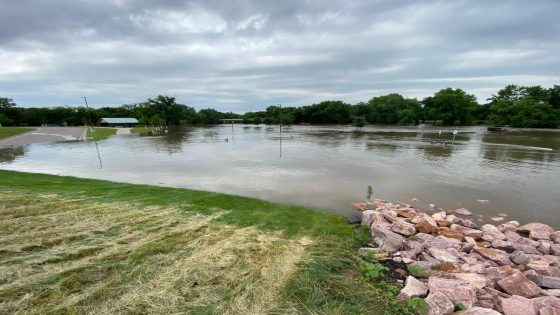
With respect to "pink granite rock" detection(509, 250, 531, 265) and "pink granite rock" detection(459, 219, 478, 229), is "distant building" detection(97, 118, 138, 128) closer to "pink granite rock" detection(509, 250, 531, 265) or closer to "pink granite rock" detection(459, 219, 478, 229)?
"pink granite rock" detection(459, 219, 478, 229)

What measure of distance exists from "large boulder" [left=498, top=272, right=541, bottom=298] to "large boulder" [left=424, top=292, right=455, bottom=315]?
47.8 inches

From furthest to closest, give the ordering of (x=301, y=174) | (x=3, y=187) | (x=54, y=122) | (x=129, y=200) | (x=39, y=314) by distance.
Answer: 1. (x=54, y=122)
2. (x=301, y=174)
3. (x=3, y=187)
4. (x=129, y=200)
5. (x=39, y=314)

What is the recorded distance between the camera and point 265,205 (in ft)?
29.3

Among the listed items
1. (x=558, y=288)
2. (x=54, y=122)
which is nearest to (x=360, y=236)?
(x=558, y=288)

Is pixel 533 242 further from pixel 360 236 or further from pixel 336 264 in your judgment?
pixel 336 264

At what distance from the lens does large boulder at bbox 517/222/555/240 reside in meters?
6.86

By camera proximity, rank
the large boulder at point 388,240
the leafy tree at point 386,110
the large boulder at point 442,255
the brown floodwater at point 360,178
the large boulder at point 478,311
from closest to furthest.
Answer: the large boulder at point 478,311
the large boulder at point 442,255
the large boulder at point 388,240
the brown floodwater at point 360,178
the leafy tree at point 386,110

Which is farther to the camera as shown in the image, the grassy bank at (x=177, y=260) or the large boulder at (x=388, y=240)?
the large boulder at (x=388, y=240)

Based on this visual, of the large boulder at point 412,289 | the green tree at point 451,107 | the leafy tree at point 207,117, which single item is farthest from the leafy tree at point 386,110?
the large boulder at point 412,289

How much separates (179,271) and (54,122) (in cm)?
9719

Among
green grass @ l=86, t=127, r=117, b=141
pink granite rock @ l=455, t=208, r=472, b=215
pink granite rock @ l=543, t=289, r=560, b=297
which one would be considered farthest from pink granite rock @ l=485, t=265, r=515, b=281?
green grass @ l=86, t=127, r=117, b=141

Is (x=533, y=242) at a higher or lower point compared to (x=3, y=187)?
lower

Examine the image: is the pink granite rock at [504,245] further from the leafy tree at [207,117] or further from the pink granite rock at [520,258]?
the leafy tree at [207,117]

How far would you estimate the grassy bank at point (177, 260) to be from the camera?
390 cm
